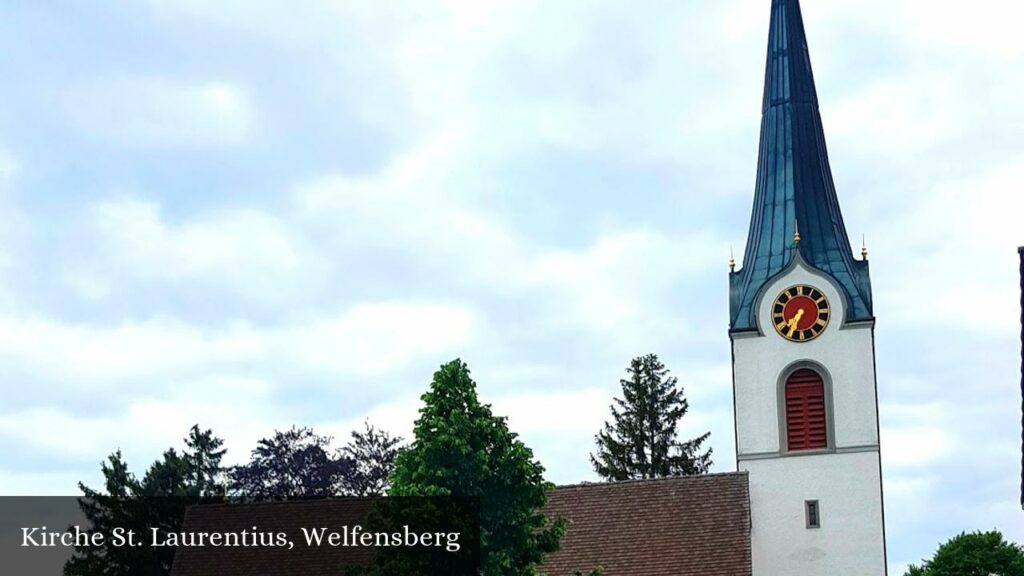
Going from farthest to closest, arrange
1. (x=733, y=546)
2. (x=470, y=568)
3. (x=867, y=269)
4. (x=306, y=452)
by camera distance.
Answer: (x=306, y=452)
(x=867, y=269)
(x=733, y=546)
(x=470, y=568)

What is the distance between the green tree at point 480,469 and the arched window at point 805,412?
11.7 metres

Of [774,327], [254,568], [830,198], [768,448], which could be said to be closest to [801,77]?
[830,198]

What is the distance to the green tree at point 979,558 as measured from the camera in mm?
53969

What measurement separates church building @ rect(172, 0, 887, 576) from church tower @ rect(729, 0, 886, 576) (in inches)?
1.3

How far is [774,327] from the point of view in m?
41.7

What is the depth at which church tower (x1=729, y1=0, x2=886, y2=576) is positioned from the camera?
1561 inches

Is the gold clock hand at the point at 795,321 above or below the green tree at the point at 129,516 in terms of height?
above

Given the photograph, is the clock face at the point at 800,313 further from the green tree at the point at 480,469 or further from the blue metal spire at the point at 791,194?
the green tree at the point at 480,469

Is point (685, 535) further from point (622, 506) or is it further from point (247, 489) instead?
point (247, 489)

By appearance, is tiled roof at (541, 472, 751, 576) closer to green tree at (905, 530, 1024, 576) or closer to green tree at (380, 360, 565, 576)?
green tree at (380, 360, 565, 576)

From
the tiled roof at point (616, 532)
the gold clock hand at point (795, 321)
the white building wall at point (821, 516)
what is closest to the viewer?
the white building wall at point (821, 516)

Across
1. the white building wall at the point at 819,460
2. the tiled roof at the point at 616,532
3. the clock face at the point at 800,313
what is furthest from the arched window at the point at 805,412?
the tiled roof at the point at 616,532

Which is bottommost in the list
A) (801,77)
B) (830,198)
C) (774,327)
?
(774,327)

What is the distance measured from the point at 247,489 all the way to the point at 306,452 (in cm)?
220
